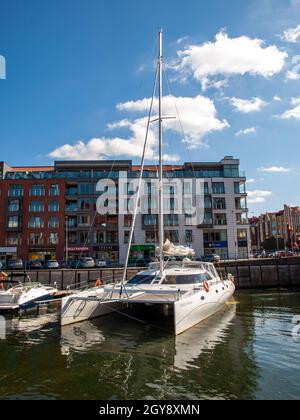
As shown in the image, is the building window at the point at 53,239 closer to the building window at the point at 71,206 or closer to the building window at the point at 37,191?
the building window at the point at 71,206

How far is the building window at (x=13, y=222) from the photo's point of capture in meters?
67.3

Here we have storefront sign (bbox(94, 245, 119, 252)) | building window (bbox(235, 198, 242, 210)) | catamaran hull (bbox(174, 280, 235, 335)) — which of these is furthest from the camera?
building window (bbox(235, 198, 242, 210))

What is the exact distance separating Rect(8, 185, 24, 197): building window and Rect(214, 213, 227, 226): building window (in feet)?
134

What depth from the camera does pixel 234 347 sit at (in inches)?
474

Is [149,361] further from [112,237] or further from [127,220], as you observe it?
[112,237]

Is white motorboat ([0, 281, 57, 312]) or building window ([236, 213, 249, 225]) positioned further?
building window ([236, 213, 249, 225])

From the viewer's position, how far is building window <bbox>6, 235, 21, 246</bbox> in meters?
66.8

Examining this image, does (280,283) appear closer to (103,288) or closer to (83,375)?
(103,288)

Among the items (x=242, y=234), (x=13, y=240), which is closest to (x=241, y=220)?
(x=242, y=234)

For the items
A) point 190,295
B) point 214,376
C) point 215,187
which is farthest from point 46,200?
point 214,376

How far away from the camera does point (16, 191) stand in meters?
69.1

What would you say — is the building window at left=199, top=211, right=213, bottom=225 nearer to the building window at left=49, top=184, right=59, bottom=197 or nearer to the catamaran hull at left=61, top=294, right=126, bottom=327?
the building window at left=49, top=184, right=59, bottom=197

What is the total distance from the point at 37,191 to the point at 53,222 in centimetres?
750

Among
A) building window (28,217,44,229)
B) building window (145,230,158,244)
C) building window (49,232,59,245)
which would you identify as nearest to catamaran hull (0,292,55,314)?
building window (145,230,158,244)
